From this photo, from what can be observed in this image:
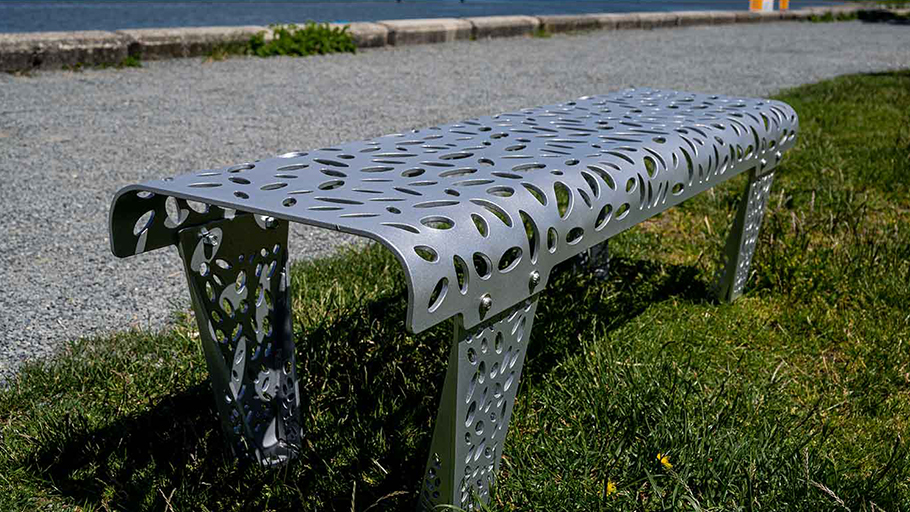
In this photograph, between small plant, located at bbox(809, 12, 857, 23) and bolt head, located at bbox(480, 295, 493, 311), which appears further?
small plant, located at bbox(809, 12, 857, 23)

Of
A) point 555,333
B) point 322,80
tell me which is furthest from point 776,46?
point 555,333

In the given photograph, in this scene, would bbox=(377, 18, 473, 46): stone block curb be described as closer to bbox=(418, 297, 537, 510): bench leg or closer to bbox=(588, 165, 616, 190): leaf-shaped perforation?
bbox=(588, 165, 616, 190): leaf-shaped perforation

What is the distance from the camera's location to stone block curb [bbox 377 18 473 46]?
28.2 ft

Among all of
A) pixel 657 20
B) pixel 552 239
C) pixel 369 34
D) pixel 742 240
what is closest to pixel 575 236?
pixel 552 239

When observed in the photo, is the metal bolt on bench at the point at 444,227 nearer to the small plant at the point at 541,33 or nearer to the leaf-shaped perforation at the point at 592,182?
the leaf-shaped perforation at the point at 592,182

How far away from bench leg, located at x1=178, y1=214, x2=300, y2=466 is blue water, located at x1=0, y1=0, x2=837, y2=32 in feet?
23.4

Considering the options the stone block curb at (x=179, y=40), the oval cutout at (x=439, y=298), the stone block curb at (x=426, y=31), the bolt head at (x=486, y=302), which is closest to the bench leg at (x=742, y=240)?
the bolt head at (x=486, y=302)

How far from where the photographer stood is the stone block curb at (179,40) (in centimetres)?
674

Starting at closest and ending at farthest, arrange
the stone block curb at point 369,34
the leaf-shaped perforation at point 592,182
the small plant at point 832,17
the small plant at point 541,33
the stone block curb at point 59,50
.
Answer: the leaf-shaped perforation at point 592,182
the stone block curb at point 59,50
the stone block curb at point 369,34
the small plant at point 541,33
the small plant at point 832,17

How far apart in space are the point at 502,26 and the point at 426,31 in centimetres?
123

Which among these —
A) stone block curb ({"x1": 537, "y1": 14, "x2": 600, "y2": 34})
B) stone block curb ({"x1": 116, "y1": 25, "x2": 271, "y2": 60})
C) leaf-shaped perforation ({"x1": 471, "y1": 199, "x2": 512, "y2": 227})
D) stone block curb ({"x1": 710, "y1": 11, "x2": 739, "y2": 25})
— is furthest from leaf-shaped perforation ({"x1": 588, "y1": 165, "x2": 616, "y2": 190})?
stone block curb ({"x1": 710, "y1": 11, "x2": 739, "y2": 25})

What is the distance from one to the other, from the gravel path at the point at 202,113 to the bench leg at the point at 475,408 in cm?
129

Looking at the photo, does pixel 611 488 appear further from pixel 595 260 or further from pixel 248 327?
pixel 595 260

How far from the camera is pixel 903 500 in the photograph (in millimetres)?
1644
